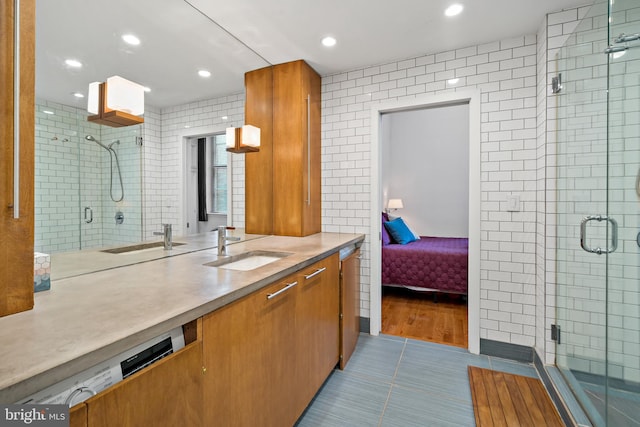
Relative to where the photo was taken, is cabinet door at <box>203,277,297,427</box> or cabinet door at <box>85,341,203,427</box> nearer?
cabinet door at <box>85,341,203,427</box>

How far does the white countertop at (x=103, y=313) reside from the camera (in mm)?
609

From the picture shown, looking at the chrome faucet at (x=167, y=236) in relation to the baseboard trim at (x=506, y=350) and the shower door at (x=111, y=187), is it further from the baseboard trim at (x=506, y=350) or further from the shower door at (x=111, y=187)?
the baseboard trim at (x=506, y=350)

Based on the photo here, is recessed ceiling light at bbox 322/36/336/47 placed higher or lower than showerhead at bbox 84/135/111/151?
higher

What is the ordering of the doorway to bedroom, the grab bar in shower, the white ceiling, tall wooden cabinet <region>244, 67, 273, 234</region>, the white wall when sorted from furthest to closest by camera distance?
1. the white wall
2. the doorway to bedroom
3. tall wooden cabinet <region>244, 67, 273, 234</region>
4. the grab bar in shower
5. the white ceiling

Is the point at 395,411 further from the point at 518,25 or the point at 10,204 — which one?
the point at 518,25

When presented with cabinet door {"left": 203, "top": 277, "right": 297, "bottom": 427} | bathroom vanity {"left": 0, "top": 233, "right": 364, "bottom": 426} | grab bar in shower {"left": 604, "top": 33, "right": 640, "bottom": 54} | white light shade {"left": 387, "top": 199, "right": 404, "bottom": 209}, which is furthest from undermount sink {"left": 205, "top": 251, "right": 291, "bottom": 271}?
white light shade {"left": 387, "top": 199, "right": 404, "bottom": 209}

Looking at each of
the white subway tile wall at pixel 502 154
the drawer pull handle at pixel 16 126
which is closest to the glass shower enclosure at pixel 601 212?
the white subway tile wall at pixel 502 154

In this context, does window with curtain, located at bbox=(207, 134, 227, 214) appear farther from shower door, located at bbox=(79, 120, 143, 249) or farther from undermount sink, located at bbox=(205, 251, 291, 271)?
shower door, located at bbox=(79, 120, 143, 249)

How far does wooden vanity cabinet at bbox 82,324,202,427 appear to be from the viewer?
0.70m

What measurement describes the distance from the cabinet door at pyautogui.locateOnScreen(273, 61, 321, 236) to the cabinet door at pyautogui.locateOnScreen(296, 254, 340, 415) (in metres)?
0.76

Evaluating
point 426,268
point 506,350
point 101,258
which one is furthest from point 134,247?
point 426,268

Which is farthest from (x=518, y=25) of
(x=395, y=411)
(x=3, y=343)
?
(x=3, y=343)

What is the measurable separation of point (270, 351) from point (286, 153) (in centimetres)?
190

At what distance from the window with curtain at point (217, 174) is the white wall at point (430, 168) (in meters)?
3.75
